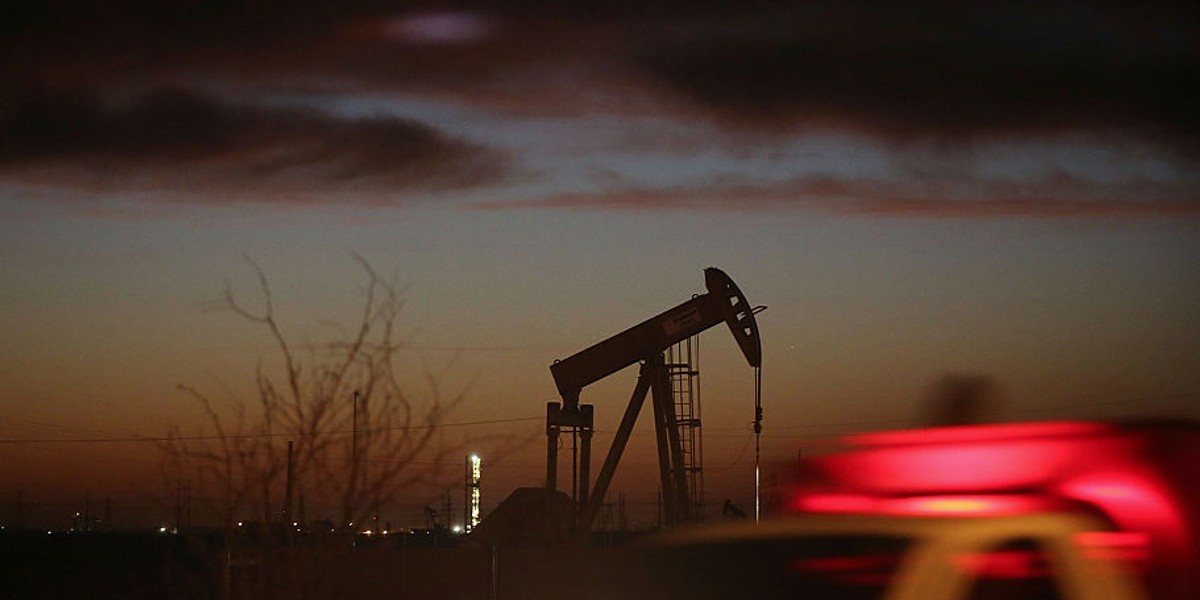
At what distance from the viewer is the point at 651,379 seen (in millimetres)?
32156

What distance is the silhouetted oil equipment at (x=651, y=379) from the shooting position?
3062cm

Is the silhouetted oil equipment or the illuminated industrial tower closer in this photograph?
the illuminated industrial tower

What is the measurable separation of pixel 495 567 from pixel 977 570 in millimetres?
15561

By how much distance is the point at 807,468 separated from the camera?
5594 mm

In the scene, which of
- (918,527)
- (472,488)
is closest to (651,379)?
(472,488)

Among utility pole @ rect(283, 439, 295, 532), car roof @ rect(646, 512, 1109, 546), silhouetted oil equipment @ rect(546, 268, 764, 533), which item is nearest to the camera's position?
car roof @ rect(646, 512, 1109, 546)

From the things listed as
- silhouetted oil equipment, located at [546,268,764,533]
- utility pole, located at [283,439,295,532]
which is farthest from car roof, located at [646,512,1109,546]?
silhouetted oil equipment, located at [546,268,764,533]

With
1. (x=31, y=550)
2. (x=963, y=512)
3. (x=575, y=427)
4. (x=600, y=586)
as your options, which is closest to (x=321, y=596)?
(x=600, y=586)

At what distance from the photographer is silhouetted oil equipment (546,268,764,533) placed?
1206 inches

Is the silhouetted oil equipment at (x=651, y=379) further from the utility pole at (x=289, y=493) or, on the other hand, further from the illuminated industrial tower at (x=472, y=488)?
the utility pole at (x=289, y=493)

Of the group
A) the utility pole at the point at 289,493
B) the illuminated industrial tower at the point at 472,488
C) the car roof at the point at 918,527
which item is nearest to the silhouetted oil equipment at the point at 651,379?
the illuminated industrial tower at the point at 472,488

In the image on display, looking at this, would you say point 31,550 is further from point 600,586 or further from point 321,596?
point 600,586

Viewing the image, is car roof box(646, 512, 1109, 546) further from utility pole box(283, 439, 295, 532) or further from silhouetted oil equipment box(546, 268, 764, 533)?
silhouetted oil equipment box(546, 268, 764, 533)

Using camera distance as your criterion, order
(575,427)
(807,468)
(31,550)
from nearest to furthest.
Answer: (807,468) < (575,427) < (31,550)
